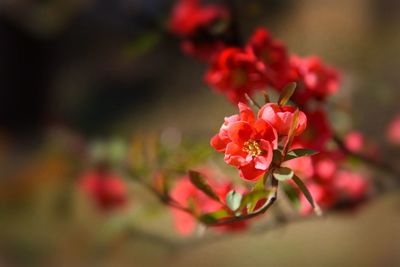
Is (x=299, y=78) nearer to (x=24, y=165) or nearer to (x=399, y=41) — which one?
(x=399, y=41)

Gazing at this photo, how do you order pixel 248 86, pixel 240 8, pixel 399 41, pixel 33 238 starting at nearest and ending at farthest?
pixel 248 86 < pixel 240 8 < pixel 33 238 < pixel 399 41

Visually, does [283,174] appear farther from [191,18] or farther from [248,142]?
[191,18]

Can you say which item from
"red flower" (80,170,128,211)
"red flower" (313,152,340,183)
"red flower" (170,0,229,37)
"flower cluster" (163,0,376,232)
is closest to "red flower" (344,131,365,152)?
"flower cluster" (163,0,376,232)

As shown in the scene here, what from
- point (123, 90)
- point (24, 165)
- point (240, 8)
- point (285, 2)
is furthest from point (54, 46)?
point (240, 8)

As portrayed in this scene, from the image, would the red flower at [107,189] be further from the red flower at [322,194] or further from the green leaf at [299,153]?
the green leaf at [299,153]

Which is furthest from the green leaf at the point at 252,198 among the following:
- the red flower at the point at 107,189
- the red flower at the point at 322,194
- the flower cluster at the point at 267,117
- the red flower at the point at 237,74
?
the red flower at the point at 107,189

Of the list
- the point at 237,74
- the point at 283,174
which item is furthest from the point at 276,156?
the point at 237,74

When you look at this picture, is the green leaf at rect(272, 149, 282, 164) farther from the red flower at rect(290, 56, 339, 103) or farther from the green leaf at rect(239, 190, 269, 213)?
the red flower at rect(290, 56, 339, 103)
